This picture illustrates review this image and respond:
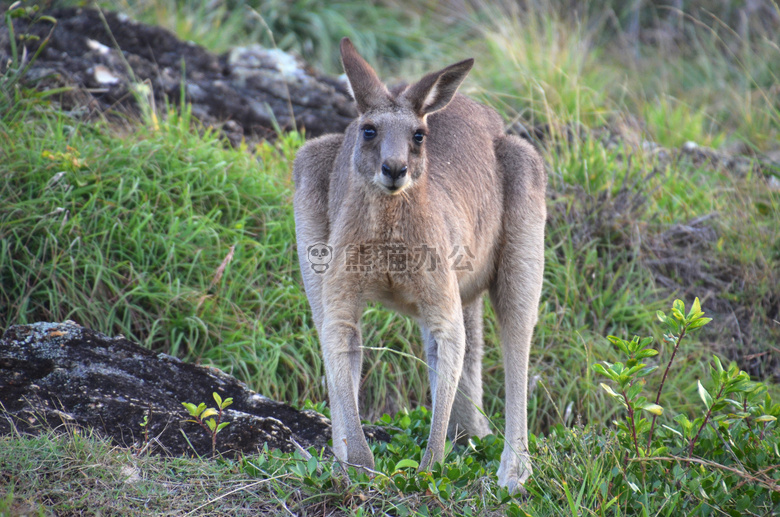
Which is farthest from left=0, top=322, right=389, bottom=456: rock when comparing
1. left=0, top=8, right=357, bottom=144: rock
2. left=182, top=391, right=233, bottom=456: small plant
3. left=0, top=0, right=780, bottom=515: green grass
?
left=0, top=8, right=357, bottom=144: rock

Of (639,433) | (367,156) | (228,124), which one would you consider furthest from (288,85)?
(639,433)

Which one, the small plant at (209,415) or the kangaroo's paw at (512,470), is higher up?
the small plant at (209,415)

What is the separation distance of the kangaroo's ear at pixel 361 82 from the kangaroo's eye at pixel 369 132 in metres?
0.13

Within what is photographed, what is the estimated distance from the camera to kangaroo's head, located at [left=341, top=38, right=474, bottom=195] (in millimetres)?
3133

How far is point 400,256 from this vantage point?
319 cm

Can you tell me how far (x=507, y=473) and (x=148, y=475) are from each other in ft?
5.34

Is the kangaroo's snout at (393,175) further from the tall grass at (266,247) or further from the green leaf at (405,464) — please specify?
the tall grass at (266,247)

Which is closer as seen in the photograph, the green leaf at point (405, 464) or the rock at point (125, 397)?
the green leaf at point (405, 464)

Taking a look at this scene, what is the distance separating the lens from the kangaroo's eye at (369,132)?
3209mm

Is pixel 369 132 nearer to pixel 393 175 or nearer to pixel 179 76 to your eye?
pixel 393 175

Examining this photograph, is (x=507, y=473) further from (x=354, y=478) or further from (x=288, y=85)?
(x=288, y=85)

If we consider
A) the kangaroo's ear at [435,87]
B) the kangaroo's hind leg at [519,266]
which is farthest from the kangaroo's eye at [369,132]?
the kangaroo's hind leg at [519,266]

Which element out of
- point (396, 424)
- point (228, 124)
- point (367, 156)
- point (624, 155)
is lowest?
point (396, 424)

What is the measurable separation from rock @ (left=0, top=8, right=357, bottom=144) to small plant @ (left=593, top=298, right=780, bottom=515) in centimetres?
381
